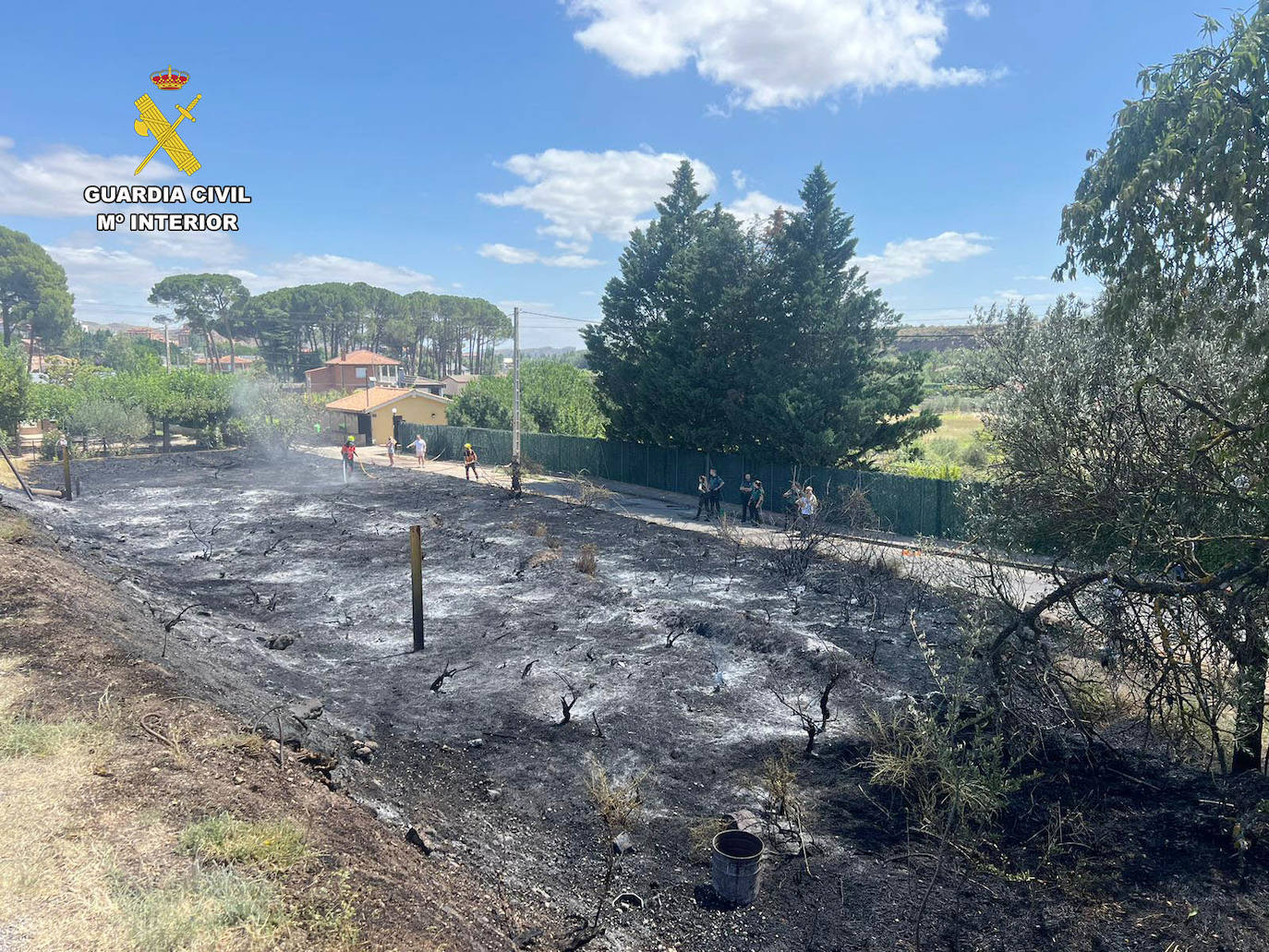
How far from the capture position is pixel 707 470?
27.4 metres

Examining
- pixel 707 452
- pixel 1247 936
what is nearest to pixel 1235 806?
pixel 1247 936

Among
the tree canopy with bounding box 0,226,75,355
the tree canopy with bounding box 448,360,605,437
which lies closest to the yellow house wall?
the tree canopy with bounding box 448,360,605,437

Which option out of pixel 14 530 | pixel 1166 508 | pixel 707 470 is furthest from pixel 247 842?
pixel 707 470

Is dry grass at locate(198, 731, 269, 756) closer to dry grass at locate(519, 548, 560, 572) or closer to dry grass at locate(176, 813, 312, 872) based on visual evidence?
dry grass at locate(176, 813, 312, 872)

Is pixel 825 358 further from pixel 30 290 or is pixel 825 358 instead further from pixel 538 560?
pixel 30 290

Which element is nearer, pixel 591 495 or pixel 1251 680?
pixel 1251 680

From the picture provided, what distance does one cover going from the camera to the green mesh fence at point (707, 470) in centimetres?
2064

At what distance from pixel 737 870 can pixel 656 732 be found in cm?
301

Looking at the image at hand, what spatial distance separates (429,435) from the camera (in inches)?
1588

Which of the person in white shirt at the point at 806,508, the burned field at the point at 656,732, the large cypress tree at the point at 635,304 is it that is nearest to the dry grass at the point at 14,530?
the burned field at the point at 656,732

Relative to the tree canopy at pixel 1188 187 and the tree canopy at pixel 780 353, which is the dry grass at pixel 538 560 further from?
the tree canopy at pixel 1188 187

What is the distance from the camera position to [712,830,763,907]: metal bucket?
5.66 m

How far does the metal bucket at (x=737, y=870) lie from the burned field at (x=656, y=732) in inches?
4.7

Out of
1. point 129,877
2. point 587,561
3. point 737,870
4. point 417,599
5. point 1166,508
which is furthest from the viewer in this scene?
point 587,561
